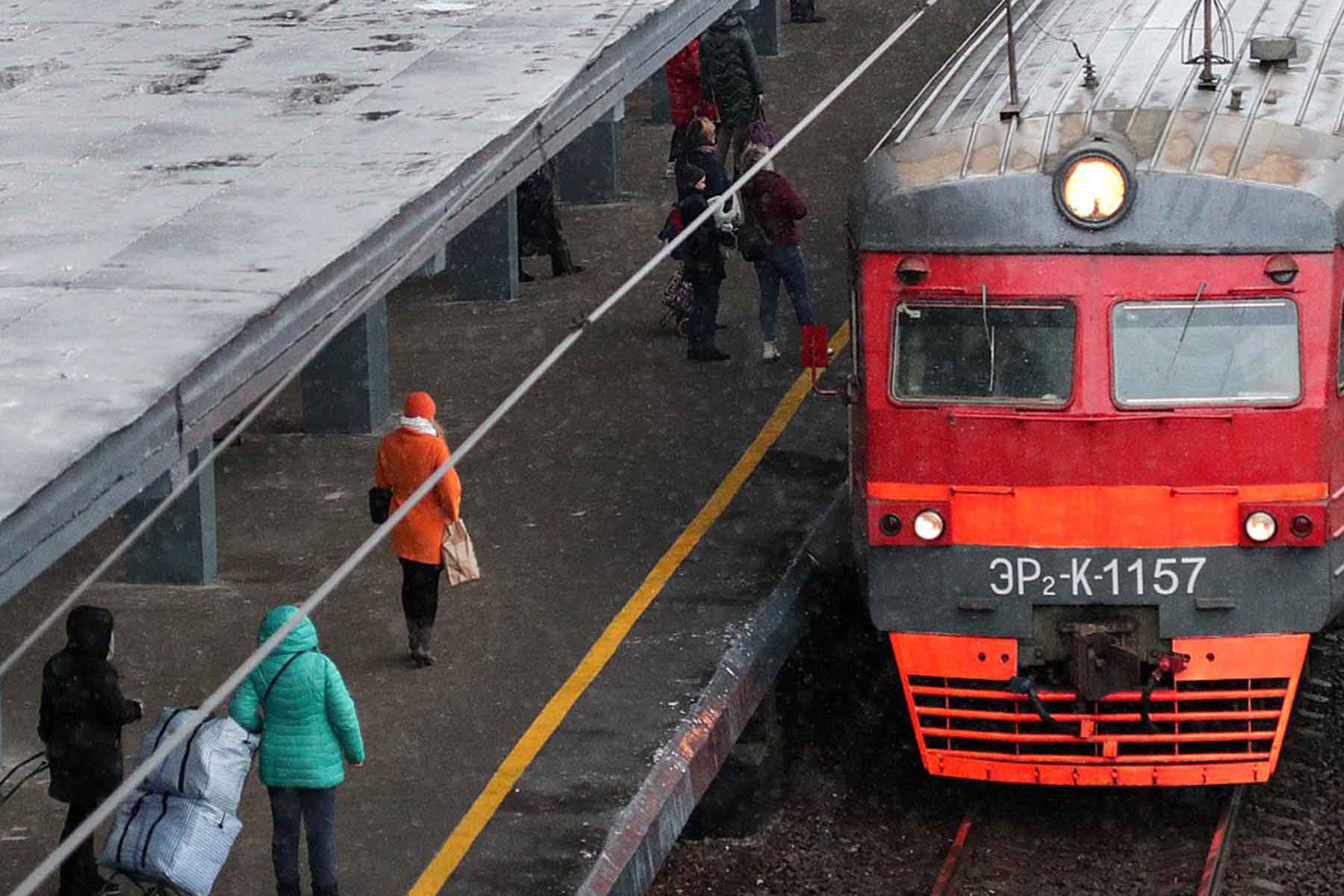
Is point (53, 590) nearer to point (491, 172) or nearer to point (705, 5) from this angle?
point (491, 172)

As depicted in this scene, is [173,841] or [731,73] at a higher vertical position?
[731,73]

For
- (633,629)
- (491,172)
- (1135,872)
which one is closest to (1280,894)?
(1135,872)

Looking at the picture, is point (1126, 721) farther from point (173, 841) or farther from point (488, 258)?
point (488, 258)

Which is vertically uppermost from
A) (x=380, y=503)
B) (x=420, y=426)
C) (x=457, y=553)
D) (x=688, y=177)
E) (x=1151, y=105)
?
(x=1151, y=105)

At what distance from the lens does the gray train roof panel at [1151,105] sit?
10.5 m

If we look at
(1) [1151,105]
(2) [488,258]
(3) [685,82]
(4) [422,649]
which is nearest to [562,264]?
(2) [488,258]

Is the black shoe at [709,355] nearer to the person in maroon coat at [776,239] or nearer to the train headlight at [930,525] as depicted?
the person in maroon coat at [776,239]

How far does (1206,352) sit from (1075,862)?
2544mm

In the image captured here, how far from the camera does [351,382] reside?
50.9 feet

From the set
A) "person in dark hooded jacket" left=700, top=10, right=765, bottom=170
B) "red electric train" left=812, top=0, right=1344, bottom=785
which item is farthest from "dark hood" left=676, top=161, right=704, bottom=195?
"red electric train" left=812, top=0, right=1344, bottom=785

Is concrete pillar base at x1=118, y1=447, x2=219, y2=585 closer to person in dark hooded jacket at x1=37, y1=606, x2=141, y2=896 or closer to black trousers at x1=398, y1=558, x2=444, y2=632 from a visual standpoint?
black trousers at x1=398, y1=558, x2=444, y2=632

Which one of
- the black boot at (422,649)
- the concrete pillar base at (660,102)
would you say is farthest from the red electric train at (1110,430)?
the concrete pillar base at (660,102)

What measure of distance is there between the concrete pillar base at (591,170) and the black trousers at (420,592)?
32.1 ft

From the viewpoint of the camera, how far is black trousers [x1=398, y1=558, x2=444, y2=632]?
11555 millimetres
